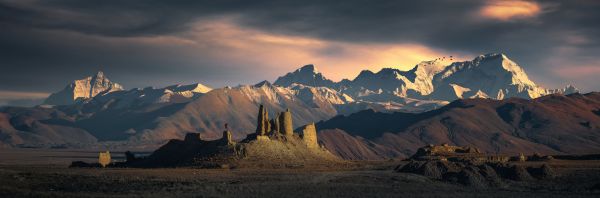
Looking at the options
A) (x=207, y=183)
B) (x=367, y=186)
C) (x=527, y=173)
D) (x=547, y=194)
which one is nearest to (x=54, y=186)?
(x=207, y=183)

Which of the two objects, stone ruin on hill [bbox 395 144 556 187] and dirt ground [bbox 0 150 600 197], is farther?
stone ruin on hill [bbox 395 144 556 187]

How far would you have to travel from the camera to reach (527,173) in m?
174

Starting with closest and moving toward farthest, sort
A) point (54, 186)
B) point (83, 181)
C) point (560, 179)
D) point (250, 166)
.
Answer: point (54, 186) → point (83, 181) → point (560, 179) → point (250, 166)

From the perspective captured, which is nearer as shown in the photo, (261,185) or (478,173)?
(261,185)

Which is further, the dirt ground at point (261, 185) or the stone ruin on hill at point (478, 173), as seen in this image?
the stone ruin on hill at point (478, 173)

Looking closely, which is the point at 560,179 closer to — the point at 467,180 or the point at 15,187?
the point at 467,180

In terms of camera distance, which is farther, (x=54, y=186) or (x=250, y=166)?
(x=250, y=166)

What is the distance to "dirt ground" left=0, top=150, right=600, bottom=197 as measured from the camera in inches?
5171

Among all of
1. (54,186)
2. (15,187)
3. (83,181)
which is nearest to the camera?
(15,187)

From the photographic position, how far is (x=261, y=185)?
479 feet

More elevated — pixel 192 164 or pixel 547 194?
pixel 192 164

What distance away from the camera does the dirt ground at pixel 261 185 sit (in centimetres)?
13135

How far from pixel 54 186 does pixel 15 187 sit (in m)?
10.1

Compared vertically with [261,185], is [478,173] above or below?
above
